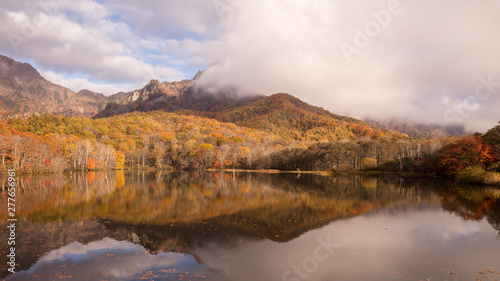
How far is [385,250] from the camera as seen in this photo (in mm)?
13578

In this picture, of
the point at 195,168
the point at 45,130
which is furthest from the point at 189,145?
the point at 45,130

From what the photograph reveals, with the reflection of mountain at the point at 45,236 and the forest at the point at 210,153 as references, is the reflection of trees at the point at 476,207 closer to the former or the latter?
the forest at the point at 210,153

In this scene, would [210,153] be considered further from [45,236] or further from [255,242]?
[255,242]

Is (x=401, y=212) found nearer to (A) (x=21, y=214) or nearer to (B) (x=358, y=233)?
(B) (x=358, y=233)

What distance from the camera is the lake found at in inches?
431

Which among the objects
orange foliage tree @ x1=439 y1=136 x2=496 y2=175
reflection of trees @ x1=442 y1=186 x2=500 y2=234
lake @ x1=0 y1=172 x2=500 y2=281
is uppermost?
orange foliage tree @ x1=439 y1=136 x2=496 y2=175

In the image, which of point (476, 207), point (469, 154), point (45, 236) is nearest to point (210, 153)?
point (469, 154)

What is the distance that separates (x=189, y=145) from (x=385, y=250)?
10744 cm

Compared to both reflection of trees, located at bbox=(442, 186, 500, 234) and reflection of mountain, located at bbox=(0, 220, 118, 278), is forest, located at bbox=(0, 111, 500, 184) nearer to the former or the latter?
reflection of trees, located at bbox=(442, 186, 500, 234)

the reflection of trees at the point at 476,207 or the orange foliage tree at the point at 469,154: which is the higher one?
the orange foliage tree at the point at 469,154

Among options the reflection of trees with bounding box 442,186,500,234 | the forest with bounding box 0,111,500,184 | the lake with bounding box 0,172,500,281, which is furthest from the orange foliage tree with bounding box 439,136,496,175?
the lake with bounding box 0,172,500,281

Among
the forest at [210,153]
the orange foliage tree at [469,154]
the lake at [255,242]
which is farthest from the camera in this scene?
the forest at [210,153]

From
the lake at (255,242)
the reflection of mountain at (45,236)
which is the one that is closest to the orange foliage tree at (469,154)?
the lake at (255,242)

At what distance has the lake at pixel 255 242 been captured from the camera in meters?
11.0
